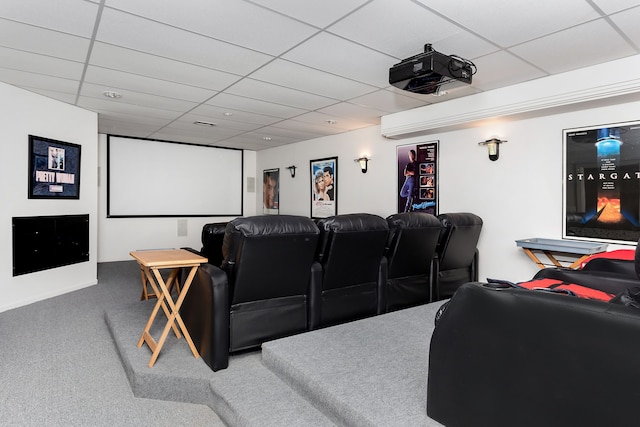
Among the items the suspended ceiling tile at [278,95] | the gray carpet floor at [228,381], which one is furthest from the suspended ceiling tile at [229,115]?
the gray carpet floor at [228,381]

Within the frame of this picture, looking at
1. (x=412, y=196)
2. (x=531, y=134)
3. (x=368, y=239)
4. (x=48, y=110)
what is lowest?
(x=368, y=239)

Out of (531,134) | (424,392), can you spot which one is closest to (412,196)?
(531,134)

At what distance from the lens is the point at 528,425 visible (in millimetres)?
1470

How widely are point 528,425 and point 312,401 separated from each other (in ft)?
4.10

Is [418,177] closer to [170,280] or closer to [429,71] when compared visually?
[429,71]

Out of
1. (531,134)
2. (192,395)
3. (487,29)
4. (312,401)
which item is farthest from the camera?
(531,134)

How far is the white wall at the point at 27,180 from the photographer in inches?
176

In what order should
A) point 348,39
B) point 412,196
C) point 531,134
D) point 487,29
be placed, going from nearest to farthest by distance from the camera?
point 487,29 < point 348,39 < point 531,134 < point 412,196

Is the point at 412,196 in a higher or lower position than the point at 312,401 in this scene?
higher

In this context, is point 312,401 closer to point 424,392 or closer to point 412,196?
point 424,392

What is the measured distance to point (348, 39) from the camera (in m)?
3.20

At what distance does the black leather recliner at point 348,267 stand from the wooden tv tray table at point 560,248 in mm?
1842

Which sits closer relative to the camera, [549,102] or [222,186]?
[549,102]

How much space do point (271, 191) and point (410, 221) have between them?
595 cm
